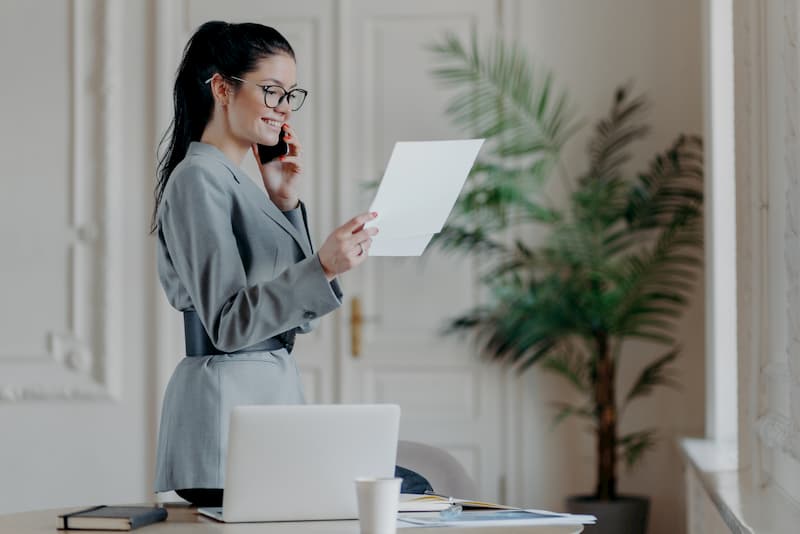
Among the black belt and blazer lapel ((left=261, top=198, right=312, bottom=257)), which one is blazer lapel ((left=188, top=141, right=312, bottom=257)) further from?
the black belt

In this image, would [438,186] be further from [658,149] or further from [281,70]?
[658,149]

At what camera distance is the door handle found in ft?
15.9

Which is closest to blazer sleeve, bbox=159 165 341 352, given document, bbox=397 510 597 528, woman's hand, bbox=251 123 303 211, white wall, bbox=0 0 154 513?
woman's hand, bbox=251 123 303 211

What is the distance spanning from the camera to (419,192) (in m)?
1.85

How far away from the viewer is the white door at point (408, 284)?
4781 mm

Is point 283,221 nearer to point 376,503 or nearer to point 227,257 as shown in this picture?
point 227,257

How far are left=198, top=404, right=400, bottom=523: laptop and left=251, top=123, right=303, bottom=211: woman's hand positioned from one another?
1.82 ft

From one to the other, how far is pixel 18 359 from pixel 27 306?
0.76 ft

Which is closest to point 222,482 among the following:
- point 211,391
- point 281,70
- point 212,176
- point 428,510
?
point 211,391

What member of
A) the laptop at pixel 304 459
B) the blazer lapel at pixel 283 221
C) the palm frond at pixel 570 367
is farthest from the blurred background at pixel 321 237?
the laptop at pixel 304 459

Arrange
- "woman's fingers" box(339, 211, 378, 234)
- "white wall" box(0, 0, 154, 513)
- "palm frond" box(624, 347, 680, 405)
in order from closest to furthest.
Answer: "woman's fingers" box(339, 211, 378, 234) → "palm frond" box(624, 347, 680, 405) → "white wall" box(0, 0, 154, 513)

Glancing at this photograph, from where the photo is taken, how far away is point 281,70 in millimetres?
2025

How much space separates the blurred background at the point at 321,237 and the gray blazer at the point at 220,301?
289cm

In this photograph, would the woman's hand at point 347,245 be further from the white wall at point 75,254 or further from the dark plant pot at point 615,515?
the white wall at point 75,254
